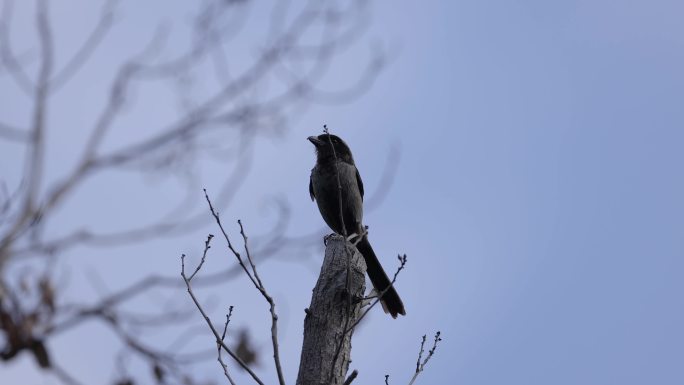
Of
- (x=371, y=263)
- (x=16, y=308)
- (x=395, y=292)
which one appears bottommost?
(x=16, y=308)

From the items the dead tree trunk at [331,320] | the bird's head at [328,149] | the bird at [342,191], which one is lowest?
the dead tree trunk at [331,320]

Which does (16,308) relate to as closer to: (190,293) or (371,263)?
(190,293)

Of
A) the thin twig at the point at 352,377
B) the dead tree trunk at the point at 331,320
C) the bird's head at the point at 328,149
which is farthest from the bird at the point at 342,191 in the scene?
the thin twig at the point at 352,377

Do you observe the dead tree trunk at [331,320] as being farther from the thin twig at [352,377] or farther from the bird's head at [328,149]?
the bird's head at [328,149]

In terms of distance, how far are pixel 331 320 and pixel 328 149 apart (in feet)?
13.3

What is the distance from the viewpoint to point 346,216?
8625mm

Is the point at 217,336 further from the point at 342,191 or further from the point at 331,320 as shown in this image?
the point at 342,191

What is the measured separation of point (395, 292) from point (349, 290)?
218 centimetres

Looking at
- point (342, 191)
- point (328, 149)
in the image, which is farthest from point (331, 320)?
point (328, 149)

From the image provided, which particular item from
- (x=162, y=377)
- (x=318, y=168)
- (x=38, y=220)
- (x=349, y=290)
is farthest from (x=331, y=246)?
(x=318, y=168)

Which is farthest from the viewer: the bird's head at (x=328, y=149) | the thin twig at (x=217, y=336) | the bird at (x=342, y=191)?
the bird's head at (x=328, y=149)

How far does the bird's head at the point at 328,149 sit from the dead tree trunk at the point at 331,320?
3.46 meters

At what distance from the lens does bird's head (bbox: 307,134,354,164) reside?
891 centimetres

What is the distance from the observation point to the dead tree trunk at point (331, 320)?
4.85 meters
